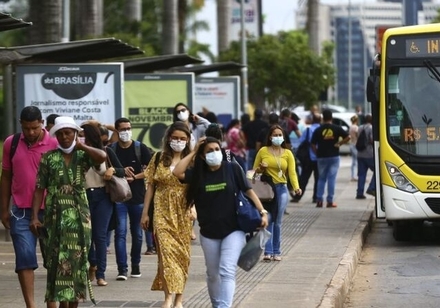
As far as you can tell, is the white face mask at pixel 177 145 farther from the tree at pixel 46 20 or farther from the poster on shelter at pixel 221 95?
the poster on shelter at pixel 221 95

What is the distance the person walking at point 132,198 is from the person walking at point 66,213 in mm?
3521

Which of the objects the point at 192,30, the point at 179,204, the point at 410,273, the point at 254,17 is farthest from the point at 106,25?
the point at 179,204

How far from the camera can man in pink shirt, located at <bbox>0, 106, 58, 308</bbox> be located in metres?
10.7

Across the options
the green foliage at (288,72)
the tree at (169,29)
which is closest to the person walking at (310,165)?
the tree at (169,29)

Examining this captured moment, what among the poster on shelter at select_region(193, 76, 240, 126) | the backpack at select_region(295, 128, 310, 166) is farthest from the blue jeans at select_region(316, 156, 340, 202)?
the poster on shelter at select_region(193, 76, 240, 126)

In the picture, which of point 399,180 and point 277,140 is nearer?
point 277,140

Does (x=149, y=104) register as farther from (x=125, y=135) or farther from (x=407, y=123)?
(x=125, y=135)

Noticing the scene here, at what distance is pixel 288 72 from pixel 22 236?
45747 millimetres

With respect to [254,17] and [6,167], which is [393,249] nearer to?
[6,167]

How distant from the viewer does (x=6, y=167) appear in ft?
35.4

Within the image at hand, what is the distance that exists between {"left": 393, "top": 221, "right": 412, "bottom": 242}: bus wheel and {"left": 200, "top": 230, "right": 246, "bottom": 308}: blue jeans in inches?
369

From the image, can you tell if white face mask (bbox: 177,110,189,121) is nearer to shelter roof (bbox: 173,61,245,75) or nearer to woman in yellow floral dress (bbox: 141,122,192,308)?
woman in yellow floral dress (bbox: 141,122,192,308)

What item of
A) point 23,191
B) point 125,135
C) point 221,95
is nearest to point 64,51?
point 125,135

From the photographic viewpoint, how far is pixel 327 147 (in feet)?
80.6
